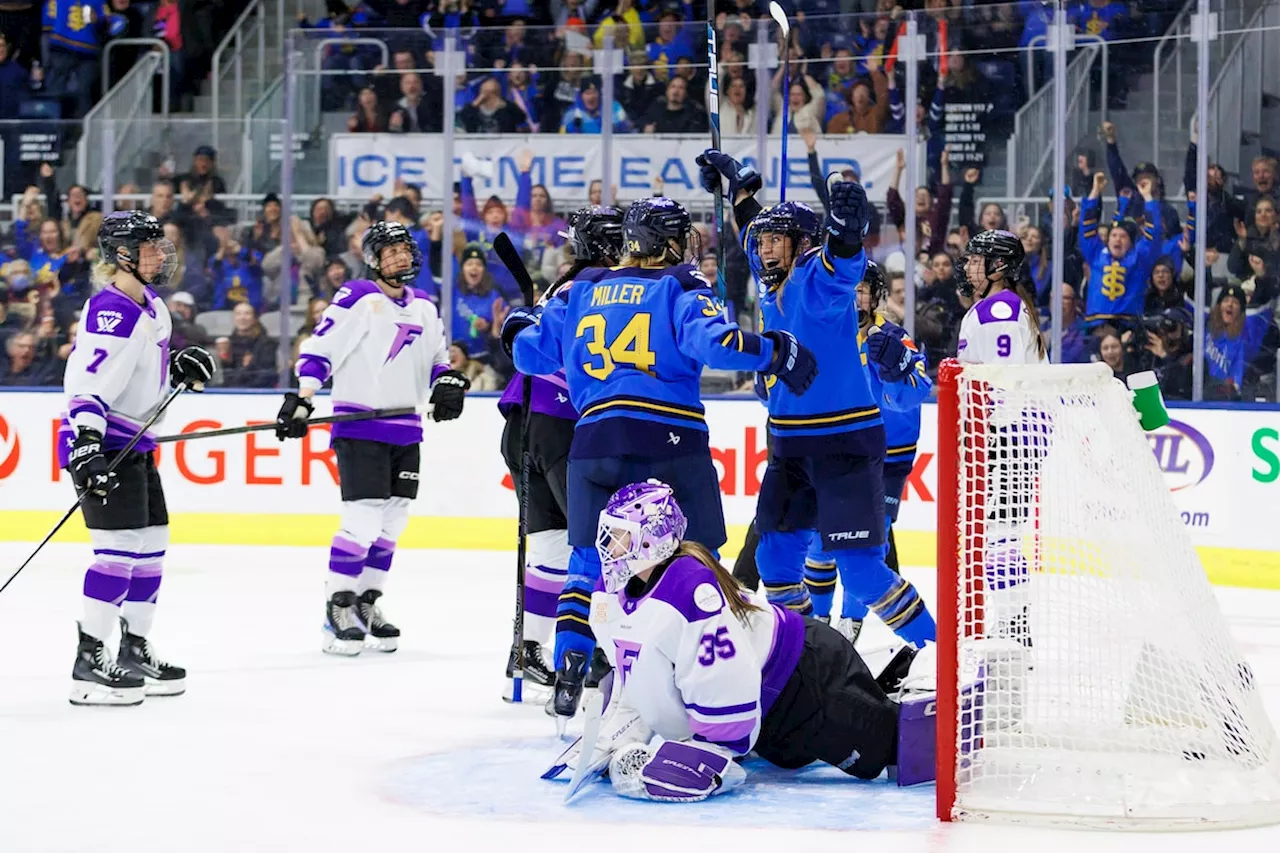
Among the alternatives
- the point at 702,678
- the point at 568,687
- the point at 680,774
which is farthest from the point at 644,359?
the point at 680,774

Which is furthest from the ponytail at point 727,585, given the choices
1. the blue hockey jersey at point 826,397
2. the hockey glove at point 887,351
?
the hockey glove at point 887,351

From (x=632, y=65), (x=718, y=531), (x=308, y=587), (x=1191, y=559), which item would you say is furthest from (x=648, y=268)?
(x=632, y=65)

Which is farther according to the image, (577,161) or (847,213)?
(577,161)

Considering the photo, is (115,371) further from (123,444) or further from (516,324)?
(516,324)

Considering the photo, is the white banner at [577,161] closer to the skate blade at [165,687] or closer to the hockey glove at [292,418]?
the hockey glove at [292,418]

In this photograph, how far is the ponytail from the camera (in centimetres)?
359

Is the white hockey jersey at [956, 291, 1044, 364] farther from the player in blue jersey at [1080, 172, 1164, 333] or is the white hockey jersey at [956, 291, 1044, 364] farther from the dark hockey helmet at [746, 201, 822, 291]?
the player in blue jersey at [1080, 172, 1164, 333]

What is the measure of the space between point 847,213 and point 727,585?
96 centimetres

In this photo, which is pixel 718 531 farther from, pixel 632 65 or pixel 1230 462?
pixel 632 65

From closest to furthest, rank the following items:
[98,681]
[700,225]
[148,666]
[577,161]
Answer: [98,681] < [148,666] < [700,225] < [577,161]

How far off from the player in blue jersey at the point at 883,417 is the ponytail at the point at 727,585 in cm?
129

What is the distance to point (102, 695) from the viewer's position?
4738 mm

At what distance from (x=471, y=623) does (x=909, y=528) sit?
2.42 m

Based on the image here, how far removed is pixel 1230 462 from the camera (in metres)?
7.38
